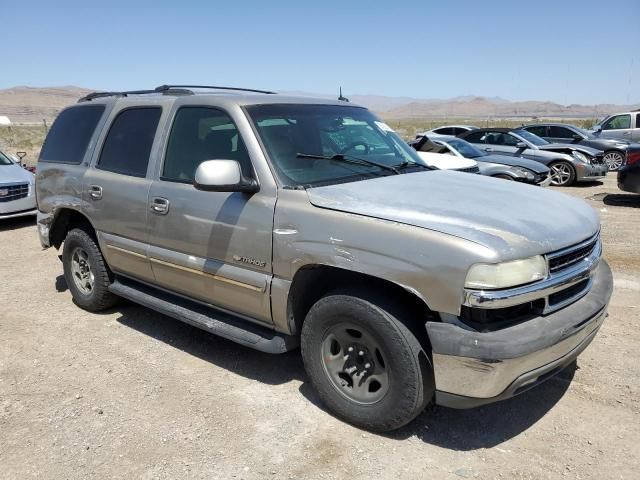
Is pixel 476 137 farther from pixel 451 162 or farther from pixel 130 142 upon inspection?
pixel 130 142

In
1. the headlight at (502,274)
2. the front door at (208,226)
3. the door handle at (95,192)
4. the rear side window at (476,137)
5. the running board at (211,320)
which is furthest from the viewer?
the rear side window at (476,137)

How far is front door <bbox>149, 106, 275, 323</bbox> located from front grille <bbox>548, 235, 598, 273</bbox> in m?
1.61

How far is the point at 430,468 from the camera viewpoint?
283cm

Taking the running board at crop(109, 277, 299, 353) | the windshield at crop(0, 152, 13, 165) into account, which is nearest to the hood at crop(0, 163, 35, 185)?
the windshield at crop(0, 152, 13, 165)

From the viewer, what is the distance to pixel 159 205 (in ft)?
12.9

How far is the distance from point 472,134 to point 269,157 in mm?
12265

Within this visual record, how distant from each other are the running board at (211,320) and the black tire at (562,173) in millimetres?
12053

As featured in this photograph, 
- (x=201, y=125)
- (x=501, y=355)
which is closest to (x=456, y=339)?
(x=501, y=355)

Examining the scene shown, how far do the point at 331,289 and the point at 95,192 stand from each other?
248 centimetres

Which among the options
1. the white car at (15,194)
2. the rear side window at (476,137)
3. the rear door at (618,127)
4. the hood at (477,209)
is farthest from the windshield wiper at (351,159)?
the rear door at (618,127)

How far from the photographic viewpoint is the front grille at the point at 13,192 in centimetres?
936

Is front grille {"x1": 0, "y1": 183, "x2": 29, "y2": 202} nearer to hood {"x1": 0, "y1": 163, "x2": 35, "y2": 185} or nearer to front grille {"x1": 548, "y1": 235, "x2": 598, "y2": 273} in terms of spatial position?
hood {"x1": 0, "y1": 163, "x2": 35, "y2": 185}

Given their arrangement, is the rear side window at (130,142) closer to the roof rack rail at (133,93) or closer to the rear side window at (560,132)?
the roof rack rail at (133,93)

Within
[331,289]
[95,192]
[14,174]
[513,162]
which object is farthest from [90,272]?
[513,162]
